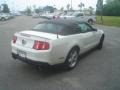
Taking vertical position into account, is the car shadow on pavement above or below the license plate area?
below

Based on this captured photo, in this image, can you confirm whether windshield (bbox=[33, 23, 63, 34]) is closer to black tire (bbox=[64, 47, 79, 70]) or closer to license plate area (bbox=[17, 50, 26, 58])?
black tire (bbox=[64, 47, 79, 70])

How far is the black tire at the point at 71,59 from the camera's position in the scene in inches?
231

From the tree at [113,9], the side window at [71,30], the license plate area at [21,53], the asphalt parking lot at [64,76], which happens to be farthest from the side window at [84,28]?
the tree at [113,9]

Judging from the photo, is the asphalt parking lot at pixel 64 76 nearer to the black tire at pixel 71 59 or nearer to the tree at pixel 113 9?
the black tire at pixel 71 59

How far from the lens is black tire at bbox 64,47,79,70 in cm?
586

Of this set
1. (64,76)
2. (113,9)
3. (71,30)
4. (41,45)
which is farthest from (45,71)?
(113,9)

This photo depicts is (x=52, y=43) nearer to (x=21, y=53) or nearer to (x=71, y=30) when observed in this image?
(x=21, y=53)

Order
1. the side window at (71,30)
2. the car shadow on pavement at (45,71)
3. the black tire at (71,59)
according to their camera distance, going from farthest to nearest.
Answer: the side window at (71,30) < the black tire at (71,59) < the car shadow on pavement at (45,71)

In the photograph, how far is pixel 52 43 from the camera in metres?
5.18

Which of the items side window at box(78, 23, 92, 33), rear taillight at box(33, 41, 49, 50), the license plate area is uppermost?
side window at box(78, 23, 92, 33)

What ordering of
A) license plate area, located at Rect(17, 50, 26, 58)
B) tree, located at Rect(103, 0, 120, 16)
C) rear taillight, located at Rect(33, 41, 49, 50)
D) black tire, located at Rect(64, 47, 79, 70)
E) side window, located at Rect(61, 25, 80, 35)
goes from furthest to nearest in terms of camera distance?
tree, located at Rect(103, 0, 120, 16) → side window, located at Rect(61, 25, 80, 35) → black tire, located at Rect(64, 47, 79, 70) → license plate area, located at Rect(17, 50, 26, 58) → rear taillight, located at Rect(33, 41, 49, 50)

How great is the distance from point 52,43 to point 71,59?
3.92 feet

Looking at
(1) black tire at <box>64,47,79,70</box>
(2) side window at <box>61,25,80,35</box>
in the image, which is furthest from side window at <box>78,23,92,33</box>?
(1) black tire at <box>64,47,79,70</box>

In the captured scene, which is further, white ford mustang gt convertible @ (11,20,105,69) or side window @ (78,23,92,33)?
side window @ (78,23,92,33)
